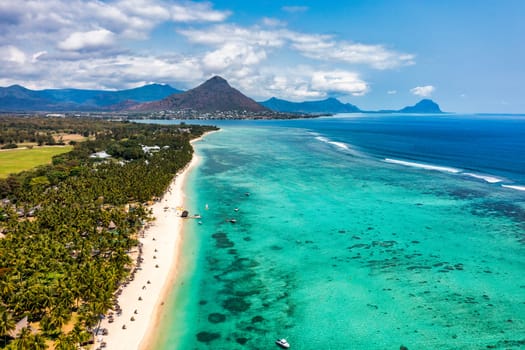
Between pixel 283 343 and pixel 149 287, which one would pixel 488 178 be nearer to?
pixel 283 343

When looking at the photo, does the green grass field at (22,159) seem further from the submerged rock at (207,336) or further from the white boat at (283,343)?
the white boat at (283,343)

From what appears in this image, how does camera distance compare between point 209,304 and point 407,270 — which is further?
point 407,270

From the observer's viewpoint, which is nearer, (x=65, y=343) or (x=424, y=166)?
(x=65, y=343)

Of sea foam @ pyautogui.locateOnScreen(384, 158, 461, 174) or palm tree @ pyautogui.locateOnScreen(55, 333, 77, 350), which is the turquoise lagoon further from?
sea foam @ pyautogui.locateOnScreen(384, 158, 461, 174)

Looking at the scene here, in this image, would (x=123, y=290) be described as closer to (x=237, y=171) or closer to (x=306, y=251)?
(x=306, y=251)

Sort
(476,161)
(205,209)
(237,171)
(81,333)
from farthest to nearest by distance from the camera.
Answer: (476,161), (237,171), (205,209), (81,333)

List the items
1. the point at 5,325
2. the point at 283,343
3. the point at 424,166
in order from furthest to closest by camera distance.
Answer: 1. the point at 424,166
2. the point at 283,343
3. the point at 5,325

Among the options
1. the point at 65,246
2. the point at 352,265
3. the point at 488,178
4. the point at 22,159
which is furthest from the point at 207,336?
the point at 22,159

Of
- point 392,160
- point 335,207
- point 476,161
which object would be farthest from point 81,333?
point 476,161
